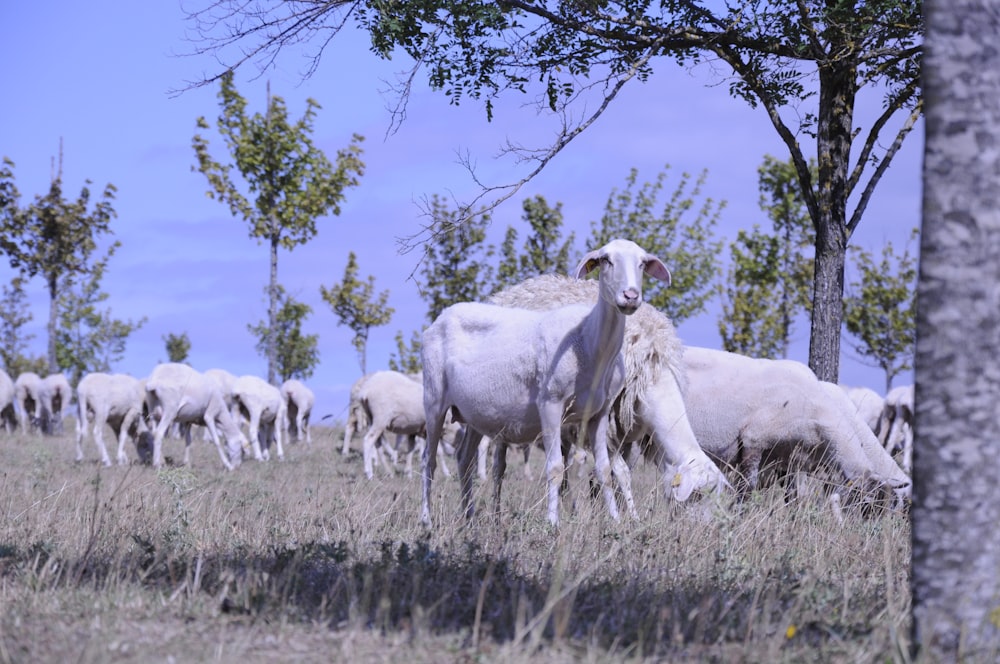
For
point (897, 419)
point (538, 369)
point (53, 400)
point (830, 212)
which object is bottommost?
point (53, 400)

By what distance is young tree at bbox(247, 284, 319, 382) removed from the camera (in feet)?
142

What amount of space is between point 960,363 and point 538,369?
5.15 metres

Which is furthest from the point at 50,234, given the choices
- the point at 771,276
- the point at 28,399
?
the point at 771,276

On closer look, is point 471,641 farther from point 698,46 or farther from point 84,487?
point 698,46

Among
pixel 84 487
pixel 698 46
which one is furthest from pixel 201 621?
pixel 698 46

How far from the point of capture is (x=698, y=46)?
40.9 ft

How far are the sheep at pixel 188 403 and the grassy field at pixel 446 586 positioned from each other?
11.1m

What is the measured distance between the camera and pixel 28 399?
35.4 m

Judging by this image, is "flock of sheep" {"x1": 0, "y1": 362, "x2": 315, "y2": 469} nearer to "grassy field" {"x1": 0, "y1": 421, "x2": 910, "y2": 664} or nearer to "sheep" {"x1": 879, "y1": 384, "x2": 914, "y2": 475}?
"grassy field" {"x1": 0, "y1": 421, "x2": 910, "y2": 664}

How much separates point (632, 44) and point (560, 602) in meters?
8.01

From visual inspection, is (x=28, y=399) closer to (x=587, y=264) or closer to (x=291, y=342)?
(x=291, y=342)

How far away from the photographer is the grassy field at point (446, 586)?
4.92m

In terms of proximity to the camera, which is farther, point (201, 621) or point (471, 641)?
point (201, 621)

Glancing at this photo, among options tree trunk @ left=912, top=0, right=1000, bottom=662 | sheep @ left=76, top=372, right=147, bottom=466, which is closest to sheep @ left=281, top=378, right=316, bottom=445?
sheep @ left=76, top=372, right=147, bottom=466
